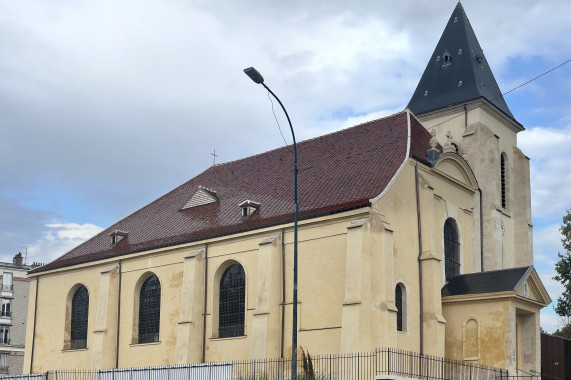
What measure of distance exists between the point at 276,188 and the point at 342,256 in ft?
25.7

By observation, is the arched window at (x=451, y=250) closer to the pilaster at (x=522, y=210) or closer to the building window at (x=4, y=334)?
the pilaster at (x=522, y=210)

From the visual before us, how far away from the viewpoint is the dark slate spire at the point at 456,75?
134 feet

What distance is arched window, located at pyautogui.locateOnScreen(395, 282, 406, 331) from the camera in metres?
31.0

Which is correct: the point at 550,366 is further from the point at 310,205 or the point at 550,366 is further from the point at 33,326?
the point at 33,326

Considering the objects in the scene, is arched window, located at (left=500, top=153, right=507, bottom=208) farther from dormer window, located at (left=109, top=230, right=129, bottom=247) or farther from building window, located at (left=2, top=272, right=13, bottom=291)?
building window, located at (left=2, top=272, right=13, bottom=291)

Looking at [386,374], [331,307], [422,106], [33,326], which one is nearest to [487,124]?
[422,106]

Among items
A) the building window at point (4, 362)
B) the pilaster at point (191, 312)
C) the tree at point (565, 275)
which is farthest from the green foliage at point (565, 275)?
the building window at point (4, 362)

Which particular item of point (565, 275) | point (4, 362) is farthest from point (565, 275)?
point (4, 362)

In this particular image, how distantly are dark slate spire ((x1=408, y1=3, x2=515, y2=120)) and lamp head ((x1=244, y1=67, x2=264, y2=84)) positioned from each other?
821 inches

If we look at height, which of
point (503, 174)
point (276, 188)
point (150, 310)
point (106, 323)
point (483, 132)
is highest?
point (483, 132)

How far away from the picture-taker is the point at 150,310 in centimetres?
3841

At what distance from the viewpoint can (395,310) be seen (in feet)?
96.1

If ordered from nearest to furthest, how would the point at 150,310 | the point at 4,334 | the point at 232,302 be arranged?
1. the point at 232,302
2. the point at 150,310
3. the point at 4,334

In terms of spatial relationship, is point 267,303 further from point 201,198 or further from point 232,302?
point 201,198
